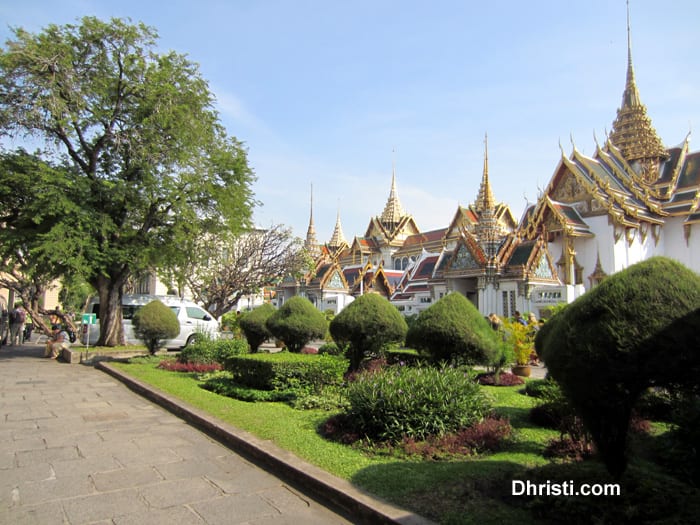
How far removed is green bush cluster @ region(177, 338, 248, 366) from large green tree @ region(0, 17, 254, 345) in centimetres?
452

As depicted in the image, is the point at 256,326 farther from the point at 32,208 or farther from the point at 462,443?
the point at 462,443

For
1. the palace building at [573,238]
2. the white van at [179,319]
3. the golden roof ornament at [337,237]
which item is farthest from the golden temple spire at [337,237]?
the white van at [179,319]

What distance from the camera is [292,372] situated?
945 cm

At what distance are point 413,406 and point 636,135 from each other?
4246 centimetres

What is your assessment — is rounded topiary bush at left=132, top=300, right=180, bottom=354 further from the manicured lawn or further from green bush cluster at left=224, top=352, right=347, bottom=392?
the manicured lawn

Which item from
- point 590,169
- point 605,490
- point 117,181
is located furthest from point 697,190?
point 605,490

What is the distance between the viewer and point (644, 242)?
35.9 meters

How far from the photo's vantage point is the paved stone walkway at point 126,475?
4418 millimetres

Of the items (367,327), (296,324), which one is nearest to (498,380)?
(367,327)

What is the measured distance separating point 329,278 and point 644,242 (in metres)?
21.5

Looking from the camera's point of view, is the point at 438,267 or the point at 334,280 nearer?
the point at 438,267

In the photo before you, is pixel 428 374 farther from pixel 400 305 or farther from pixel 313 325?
pixel 400 305

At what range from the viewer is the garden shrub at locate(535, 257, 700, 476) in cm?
374

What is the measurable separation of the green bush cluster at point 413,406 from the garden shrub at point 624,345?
2.32 metres
